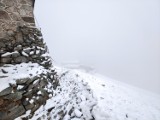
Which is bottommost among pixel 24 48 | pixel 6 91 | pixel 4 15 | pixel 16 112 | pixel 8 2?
pixel 16 112

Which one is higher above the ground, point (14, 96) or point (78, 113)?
point (14, 96)

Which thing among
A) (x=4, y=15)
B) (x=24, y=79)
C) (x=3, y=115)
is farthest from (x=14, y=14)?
(x=3, y=115)

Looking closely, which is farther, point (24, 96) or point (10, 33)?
point (10, 33)

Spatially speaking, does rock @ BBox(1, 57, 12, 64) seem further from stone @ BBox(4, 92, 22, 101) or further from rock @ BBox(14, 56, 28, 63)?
stone @ BBox(4, 92, 22, 101)

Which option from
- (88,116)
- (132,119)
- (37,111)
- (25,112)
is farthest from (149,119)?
(25,112)

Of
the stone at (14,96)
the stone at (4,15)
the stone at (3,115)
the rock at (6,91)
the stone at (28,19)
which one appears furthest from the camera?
the stone at (28,19)

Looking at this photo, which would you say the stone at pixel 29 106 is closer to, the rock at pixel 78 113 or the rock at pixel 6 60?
the rock at pixel 78 113

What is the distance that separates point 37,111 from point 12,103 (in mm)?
1097

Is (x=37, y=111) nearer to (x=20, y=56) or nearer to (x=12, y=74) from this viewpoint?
(x=12, y=74)

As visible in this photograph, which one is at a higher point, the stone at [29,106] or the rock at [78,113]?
the stone at [29,106]

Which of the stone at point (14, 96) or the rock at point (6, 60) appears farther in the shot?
the rock at point (6, 60)

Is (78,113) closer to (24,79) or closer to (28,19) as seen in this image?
(24,79)

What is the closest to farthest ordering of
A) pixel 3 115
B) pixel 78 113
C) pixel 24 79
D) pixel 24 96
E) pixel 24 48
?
1. pixel 3 115
2. pixel 24 96
3. pixel 24 79
4. pixel 78 113
5. pixel 24 48

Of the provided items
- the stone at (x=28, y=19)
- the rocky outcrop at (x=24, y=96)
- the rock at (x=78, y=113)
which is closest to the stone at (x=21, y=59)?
the rocky outcrop at (x=24, y=96)
